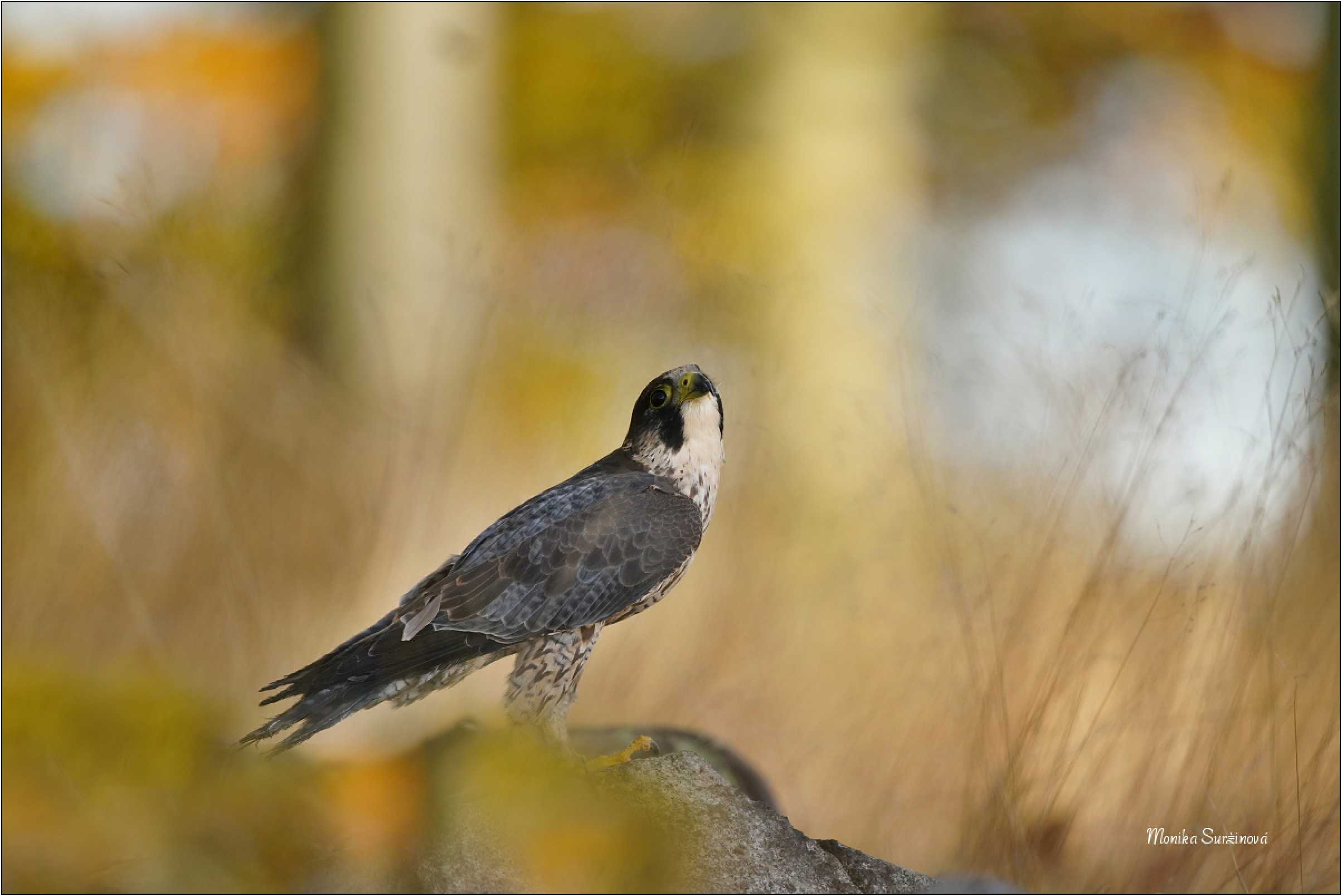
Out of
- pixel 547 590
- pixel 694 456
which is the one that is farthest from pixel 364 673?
pixel 694 456

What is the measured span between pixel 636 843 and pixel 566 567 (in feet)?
2.33

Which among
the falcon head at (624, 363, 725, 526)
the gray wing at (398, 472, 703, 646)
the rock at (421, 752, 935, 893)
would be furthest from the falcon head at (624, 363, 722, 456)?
the rock at (421, 752, 935, 893)

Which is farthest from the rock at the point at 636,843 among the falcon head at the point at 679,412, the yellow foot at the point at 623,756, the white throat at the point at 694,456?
the falcon head at the point at 679,412

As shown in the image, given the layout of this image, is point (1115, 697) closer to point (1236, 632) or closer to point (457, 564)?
point (1236, 632)

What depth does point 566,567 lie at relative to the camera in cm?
290

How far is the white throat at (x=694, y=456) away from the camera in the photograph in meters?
3.06

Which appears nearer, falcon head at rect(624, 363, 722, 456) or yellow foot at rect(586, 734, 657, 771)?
yellow foot at rect(586, 734, 657, 771)

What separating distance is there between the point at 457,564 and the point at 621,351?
3.23ft

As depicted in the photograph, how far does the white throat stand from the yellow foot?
0.61m

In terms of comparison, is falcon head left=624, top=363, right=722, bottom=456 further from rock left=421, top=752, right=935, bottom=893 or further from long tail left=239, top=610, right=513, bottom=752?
rock left=421, top=752, right=935, bottom=893

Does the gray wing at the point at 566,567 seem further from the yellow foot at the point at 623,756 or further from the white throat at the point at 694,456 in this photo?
the yellow foot at the point at 623,756

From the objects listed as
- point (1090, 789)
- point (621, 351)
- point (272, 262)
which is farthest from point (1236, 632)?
point (272, 262)

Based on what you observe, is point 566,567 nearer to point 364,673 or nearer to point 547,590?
point 547,590

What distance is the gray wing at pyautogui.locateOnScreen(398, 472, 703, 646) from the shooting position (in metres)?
2.85
